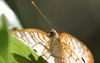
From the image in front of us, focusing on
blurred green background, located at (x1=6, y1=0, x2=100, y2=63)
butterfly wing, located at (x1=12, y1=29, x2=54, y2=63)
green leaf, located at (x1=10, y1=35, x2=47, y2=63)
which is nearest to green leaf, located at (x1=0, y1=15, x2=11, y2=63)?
green leaf, located at (x1=10, y1=35, x2=47, y2=63)

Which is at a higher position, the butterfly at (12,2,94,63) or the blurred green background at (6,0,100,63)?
the blurred green background at (6,0,100,63)

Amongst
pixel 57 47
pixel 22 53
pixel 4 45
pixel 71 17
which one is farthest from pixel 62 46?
pixel 71 17

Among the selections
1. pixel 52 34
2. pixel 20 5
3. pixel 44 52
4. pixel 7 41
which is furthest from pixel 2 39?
pixel 20 5

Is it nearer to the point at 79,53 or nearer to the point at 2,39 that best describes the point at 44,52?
the point at 79,53

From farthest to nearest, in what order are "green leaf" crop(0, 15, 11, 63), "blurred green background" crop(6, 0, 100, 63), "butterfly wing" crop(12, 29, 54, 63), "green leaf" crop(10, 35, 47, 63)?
"blurred green background" crop(6, 0, 100, 63) < "butterfly wing" crop(12, 29, 54, 63) < "green leaf" crop(10, 35, 47, 63) < "green leaf" crop(0, 15, 11, 63)

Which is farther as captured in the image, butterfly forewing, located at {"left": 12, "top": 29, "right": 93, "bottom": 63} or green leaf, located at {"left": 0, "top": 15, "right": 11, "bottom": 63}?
butterfly forewing, located at {"left": 12, "top": 29, "right": 93, "bottom": 63}

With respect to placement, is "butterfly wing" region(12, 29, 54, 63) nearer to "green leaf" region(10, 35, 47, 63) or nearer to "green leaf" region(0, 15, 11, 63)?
"green leaf" region(10, 35, 47, 63)

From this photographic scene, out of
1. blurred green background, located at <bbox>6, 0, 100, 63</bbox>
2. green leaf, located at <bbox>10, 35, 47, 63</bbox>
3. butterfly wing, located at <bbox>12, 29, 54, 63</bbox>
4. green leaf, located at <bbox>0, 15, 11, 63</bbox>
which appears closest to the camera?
green leaf, located at <bbox>0, 15, 11, 63</bbox>

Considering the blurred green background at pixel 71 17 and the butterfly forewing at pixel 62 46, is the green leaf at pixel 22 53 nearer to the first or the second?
the butterfly forewing at pixel 62 46

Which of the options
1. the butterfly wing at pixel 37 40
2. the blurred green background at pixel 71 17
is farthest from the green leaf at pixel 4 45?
the blurred green background at pixel 71 17
